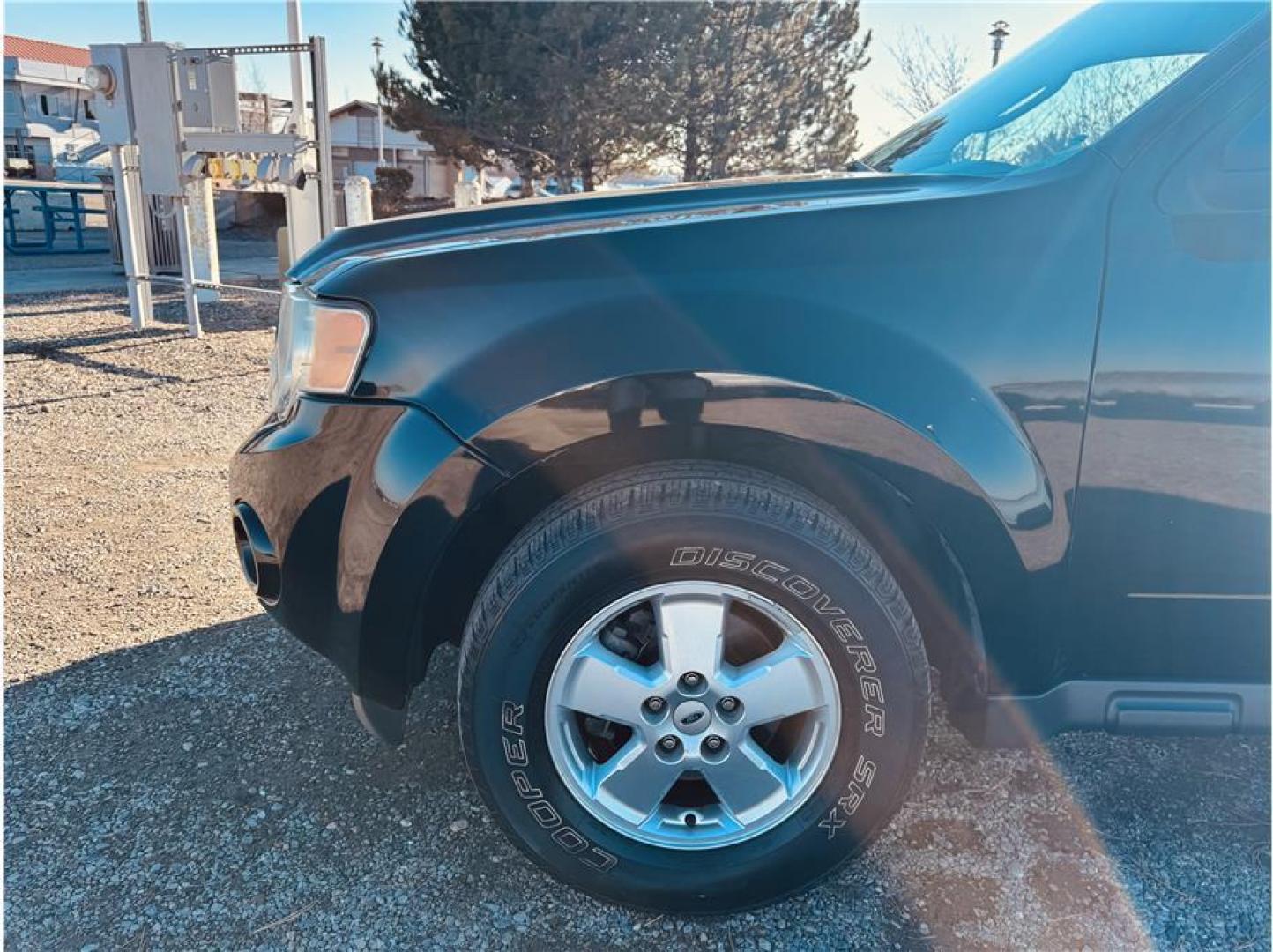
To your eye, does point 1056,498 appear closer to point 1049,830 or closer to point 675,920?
point 1049,830

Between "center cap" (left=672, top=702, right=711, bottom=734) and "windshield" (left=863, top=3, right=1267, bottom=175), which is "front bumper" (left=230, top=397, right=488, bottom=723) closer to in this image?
"center cap" (left=672, top=702, right=711, bottom=734)

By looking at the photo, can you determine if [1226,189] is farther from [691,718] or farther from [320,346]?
[320,346]

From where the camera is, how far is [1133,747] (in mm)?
2713

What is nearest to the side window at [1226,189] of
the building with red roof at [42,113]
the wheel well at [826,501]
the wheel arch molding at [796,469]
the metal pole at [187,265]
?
the wheel arch molding at [796,469]

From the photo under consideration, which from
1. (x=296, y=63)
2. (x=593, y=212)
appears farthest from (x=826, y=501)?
(x=296, y=63)

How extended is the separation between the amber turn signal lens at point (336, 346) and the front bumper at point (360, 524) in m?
0.05

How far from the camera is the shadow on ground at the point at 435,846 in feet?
6.66

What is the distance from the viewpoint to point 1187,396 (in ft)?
6.06

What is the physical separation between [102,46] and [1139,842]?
9.35 meters

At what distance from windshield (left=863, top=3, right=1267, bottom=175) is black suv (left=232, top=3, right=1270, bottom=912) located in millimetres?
39

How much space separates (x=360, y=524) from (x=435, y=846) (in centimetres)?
87

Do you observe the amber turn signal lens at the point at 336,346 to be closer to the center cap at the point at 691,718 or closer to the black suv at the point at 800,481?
the black suv at the point at 800,481

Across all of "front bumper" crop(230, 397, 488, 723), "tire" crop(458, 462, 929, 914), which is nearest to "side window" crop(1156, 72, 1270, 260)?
"tire" crop(458, 462, 929, 914)

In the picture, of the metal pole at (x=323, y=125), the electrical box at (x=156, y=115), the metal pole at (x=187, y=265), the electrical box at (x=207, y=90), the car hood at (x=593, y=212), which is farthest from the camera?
the metal pole at (x=187, y=265)
